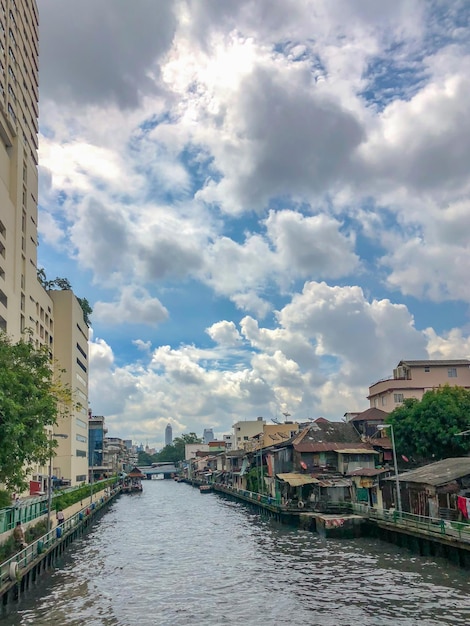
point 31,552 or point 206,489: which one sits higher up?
point 31,552

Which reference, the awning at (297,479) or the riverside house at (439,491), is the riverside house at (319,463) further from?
the riverside house at (439,491)

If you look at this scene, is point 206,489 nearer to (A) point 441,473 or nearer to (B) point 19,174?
(B) point 19,174

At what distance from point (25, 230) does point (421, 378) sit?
6634 cm

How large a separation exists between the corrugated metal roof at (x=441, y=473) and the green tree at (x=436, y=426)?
54.7 ft

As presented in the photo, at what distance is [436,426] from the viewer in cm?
6450

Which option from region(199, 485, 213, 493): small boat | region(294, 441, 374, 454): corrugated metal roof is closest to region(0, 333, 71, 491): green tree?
region(294, 441, 374, 454): corrugated metal roof

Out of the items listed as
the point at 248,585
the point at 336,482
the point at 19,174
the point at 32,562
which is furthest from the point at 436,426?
the point at 19,174

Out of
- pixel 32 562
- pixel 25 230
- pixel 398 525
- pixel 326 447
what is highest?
pixel 25 230

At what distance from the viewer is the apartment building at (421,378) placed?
3900 inches

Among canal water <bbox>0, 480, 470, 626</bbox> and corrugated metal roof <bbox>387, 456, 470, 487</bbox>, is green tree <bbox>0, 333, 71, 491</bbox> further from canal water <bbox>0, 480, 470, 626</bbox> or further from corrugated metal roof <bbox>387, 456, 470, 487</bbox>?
corrugated metal roof <bbox>387, 456, 470, 487</bbox>

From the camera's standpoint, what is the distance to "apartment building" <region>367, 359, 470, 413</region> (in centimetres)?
9906

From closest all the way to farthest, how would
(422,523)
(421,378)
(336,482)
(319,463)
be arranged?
1. (422,523)
2. (336,482)
3. (319,463)
4. (421,378)

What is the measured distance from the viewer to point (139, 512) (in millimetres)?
81562

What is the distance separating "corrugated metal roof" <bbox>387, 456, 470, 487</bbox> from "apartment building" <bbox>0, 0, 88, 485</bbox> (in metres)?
33.4
